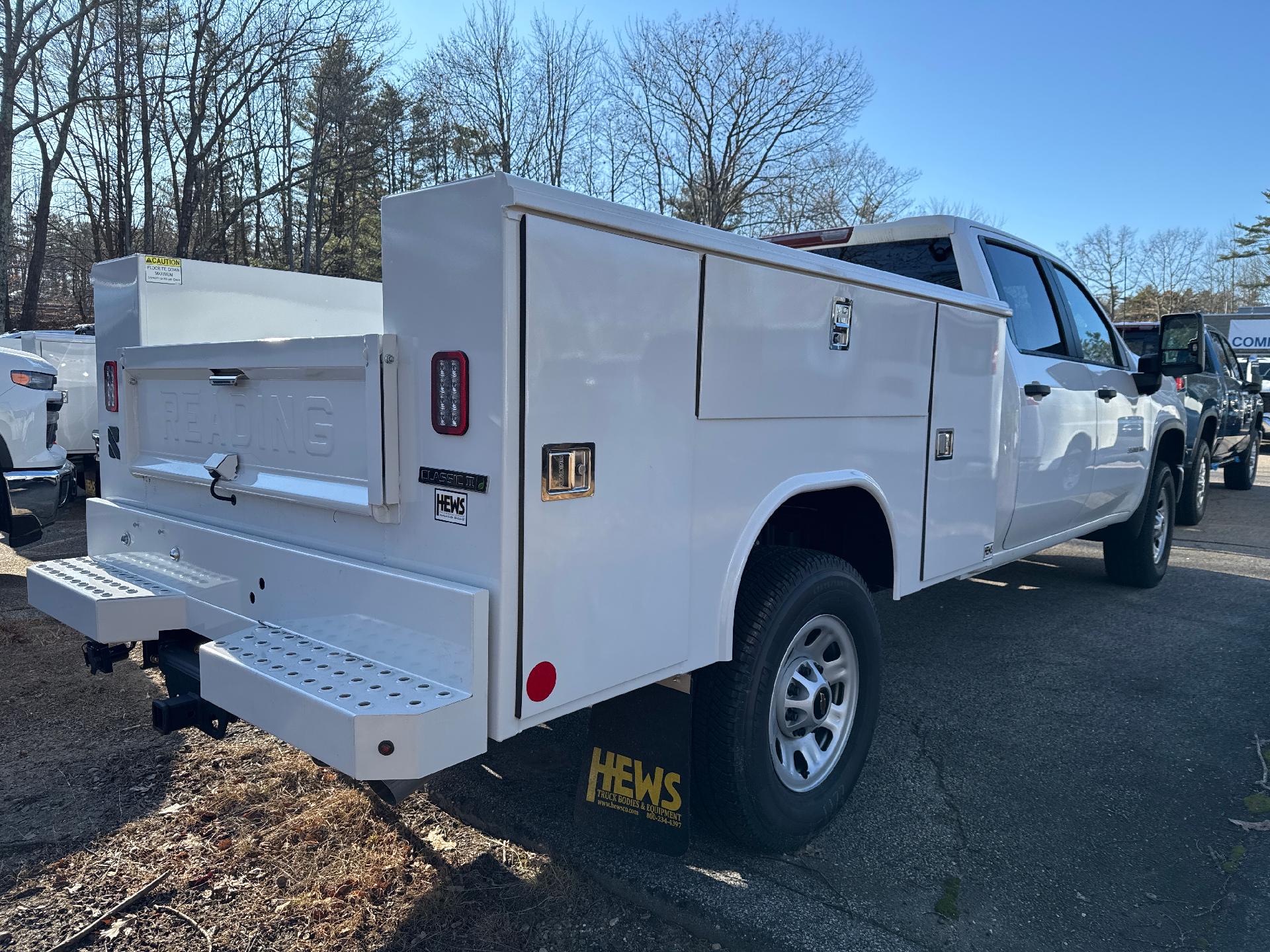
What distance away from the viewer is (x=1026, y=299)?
15.6 feet

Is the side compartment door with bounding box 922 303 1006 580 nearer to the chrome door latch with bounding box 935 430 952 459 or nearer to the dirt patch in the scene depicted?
the chrome door latch with bounding box 935 430 952 459

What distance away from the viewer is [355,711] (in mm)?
A: 1938

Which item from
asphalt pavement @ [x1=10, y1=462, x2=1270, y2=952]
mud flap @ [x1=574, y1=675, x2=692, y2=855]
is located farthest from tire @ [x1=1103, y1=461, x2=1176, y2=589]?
mud flap @ [x1=574, y1=675, x2=692, y2=855]

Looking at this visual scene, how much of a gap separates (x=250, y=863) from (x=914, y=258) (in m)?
3.93

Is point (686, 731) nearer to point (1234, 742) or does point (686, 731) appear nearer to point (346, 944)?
point (346, 944)

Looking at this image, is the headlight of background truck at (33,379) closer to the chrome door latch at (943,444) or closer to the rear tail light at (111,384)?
the rear tail light at (111,384)

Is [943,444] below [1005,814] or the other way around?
the other way around

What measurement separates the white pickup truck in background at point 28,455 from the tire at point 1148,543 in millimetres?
7289

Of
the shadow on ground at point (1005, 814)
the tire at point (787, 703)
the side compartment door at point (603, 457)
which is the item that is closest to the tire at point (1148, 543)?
the shadow on ground at point (1005, 814)

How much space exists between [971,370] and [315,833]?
3100 mm

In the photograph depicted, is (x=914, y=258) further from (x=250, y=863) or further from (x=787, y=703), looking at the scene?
(x=250, y=863)

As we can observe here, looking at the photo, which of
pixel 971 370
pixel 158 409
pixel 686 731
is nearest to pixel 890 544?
pixel 971 370

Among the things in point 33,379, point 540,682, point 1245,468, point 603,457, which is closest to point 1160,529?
point 603,457

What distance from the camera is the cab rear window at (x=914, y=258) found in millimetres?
4477
